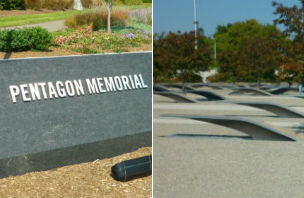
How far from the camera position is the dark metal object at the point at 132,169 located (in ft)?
23.1

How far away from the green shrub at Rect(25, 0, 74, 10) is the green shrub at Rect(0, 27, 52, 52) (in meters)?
0.71

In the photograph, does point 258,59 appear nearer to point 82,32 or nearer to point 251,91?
point 251,91

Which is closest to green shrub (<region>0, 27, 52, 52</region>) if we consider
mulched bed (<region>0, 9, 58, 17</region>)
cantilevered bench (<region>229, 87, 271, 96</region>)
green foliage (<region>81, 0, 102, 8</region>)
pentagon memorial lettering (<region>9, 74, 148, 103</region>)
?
mulched bed (<region>0, 9, 58, 17</region>)

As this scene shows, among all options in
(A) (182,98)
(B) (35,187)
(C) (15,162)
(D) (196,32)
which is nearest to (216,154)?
(B) (35,187)

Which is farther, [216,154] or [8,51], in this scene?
[8,51]

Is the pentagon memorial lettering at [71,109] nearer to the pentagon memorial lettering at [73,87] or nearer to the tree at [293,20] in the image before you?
the pentagon memorial lettering at [73,87]

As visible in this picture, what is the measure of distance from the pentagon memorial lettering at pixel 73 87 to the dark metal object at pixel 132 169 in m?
2.78

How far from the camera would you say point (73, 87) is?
9672 mm

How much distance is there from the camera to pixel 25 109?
8.89 metres

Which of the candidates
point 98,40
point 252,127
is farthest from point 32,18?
point 252,127

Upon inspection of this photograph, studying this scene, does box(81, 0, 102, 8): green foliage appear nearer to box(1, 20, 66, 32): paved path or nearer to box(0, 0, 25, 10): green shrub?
box(1, 20, 66, 32): paved path

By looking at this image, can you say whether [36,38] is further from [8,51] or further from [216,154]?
[216,154]

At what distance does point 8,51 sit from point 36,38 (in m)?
0.73

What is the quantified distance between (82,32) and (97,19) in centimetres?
70
